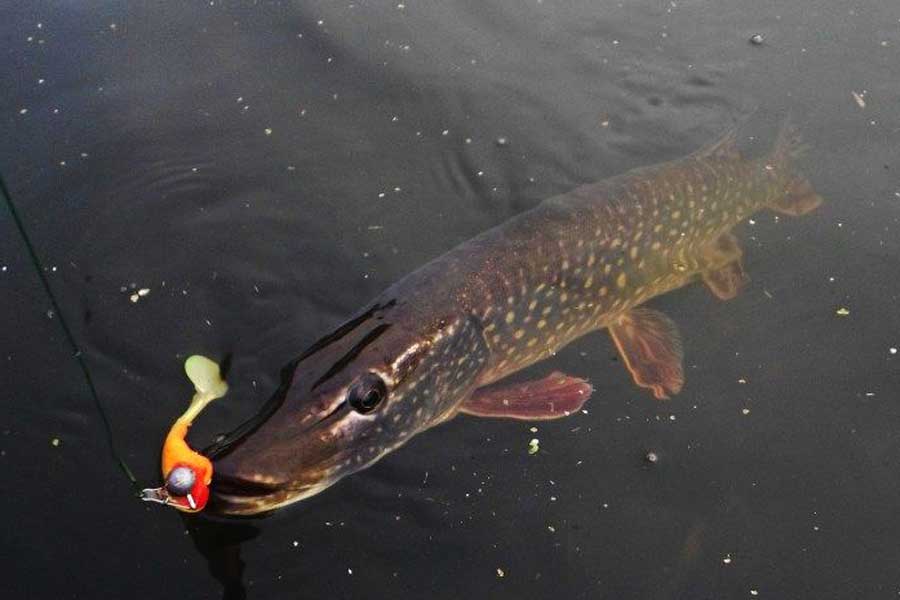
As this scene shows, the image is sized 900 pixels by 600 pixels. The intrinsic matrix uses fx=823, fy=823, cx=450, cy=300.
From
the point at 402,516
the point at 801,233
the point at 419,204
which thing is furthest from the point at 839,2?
the point at 402,516

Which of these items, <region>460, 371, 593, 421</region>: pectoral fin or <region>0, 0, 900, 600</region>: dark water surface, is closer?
<region>0, 0, 900, 600</region>: dark water surface

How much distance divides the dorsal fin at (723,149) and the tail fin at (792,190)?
0.99 feet

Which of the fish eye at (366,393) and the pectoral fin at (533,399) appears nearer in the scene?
the fish eye at (366,393)

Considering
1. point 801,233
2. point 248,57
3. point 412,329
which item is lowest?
point 801,233

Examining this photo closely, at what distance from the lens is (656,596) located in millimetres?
3150

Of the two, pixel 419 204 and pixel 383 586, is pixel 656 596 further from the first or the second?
pixel 419 204

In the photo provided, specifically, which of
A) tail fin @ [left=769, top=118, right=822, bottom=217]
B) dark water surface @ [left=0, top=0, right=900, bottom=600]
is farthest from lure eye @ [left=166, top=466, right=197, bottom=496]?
tail fin @ [left=769, top=118, right=822, bottom=217]

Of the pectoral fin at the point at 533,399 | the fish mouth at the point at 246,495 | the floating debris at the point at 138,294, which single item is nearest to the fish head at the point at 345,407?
the fish mouth at the point at 246,495

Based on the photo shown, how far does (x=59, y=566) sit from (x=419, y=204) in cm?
250

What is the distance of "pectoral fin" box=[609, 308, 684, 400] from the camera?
3867mm

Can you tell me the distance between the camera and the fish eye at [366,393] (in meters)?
3.11

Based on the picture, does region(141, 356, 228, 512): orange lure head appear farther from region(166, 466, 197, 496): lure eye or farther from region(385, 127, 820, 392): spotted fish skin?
region(385, 127, 820, 392): spotted fish skin

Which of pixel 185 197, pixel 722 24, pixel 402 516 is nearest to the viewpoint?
pixel 402 516

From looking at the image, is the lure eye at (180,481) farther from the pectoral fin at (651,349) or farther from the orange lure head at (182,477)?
the pectoral fin at (651,349)
